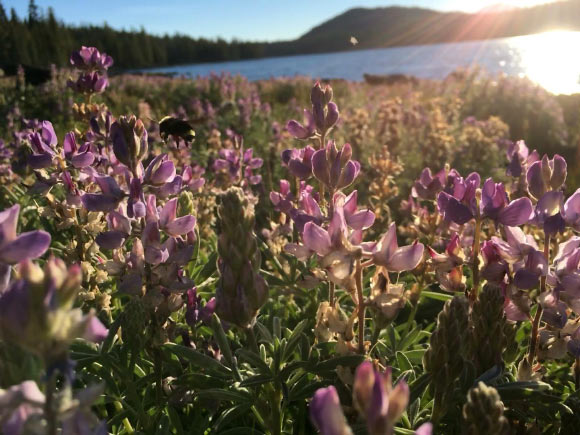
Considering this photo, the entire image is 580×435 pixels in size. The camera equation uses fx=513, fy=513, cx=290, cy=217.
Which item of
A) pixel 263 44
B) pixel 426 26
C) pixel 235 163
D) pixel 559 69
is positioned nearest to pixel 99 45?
pixel 559 69

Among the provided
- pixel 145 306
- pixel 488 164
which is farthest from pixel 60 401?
pixel 488 164

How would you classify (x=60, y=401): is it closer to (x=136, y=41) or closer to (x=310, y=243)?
(x=310, y=243)

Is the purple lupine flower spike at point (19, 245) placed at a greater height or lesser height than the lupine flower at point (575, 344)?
greater

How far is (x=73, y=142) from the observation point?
227cm

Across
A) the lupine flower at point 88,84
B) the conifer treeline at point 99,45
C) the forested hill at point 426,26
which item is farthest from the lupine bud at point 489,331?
the forested hill at point 426,26

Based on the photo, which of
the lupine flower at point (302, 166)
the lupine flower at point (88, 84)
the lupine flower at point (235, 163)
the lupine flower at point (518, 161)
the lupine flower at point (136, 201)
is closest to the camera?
the lupine flower at point (136, 201)

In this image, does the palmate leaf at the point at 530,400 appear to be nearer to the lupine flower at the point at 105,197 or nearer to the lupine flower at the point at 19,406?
the lupine flower at the point at 19,406

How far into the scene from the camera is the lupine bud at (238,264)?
129 cm

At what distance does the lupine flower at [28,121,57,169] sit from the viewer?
82.4 inches

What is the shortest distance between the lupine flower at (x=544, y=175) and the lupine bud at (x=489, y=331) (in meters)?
0.49

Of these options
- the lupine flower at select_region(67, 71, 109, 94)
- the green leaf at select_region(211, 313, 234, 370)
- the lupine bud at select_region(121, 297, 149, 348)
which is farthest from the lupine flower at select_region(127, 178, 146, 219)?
the lupine flower at select_region(67, 71, 109, 94)

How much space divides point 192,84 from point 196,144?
13.3 m

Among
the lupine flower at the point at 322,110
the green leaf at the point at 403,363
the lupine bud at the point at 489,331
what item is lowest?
the green leaf at the point at 403,363

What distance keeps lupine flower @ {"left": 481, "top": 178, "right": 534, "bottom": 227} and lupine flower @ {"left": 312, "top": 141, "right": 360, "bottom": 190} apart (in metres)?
0.45
